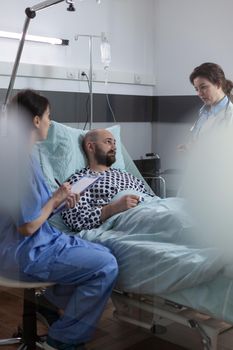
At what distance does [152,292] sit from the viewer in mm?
1426

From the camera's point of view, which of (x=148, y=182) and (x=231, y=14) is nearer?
(x=231, y=14)

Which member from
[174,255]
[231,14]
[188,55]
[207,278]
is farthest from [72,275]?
[231,14]

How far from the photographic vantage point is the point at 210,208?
1.25 metres

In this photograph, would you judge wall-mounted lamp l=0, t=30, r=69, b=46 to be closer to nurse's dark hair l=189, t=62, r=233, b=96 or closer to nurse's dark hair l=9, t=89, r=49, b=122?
nurse's dark hair l=9, t=89, r=49, b=122

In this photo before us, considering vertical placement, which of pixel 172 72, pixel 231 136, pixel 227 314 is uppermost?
pixel 172 72

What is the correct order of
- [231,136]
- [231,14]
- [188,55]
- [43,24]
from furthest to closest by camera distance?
1. [43,24]
2. [188,55]
3. [231,14]
4. [231,136]

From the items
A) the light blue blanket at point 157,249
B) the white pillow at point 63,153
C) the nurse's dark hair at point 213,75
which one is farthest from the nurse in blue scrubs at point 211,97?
the white pillow at point 63,153

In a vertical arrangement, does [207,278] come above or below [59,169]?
below

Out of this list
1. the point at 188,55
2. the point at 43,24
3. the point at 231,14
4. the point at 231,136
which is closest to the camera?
the point at 231,136

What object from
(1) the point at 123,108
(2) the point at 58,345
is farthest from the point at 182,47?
(2) the point at 58,345

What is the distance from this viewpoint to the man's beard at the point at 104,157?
194 centimetres

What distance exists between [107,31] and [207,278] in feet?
3.46

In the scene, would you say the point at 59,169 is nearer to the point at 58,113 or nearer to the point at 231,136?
the point at 58,113

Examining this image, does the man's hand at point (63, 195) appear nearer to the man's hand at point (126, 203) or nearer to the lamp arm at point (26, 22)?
the man's hand at point (126, 203)
